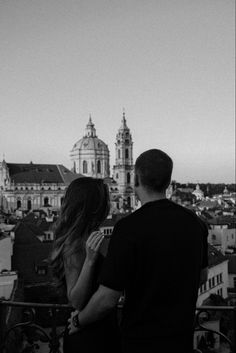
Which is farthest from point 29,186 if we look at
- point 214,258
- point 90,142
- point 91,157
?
point 214,258

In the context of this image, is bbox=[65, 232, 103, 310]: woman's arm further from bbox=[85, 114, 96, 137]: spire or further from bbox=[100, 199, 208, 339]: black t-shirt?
bbox=[85, 114, 96, 137]: spire

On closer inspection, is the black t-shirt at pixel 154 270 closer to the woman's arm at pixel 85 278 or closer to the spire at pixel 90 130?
the woman's arm at pixel 85 278

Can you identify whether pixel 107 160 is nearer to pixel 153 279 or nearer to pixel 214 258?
pixel 214 258

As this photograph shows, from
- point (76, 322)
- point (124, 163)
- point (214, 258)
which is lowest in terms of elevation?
point (214, 258)

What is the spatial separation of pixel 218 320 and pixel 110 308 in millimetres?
17620

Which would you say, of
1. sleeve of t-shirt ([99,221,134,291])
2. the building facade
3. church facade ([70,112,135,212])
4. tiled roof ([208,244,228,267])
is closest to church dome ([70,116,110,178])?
church facade ([70,112,135,212])

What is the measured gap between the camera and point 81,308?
303 centimetres

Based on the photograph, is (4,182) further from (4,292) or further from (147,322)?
(147,322)

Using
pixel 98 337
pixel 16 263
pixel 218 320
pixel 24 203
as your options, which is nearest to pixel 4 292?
pixel 16 263

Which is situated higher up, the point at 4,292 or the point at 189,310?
the point at 189,310

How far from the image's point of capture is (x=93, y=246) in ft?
10.0

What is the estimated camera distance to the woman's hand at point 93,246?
3.03 m

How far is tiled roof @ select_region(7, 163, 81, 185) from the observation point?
105750mm

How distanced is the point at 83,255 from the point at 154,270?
639mm
